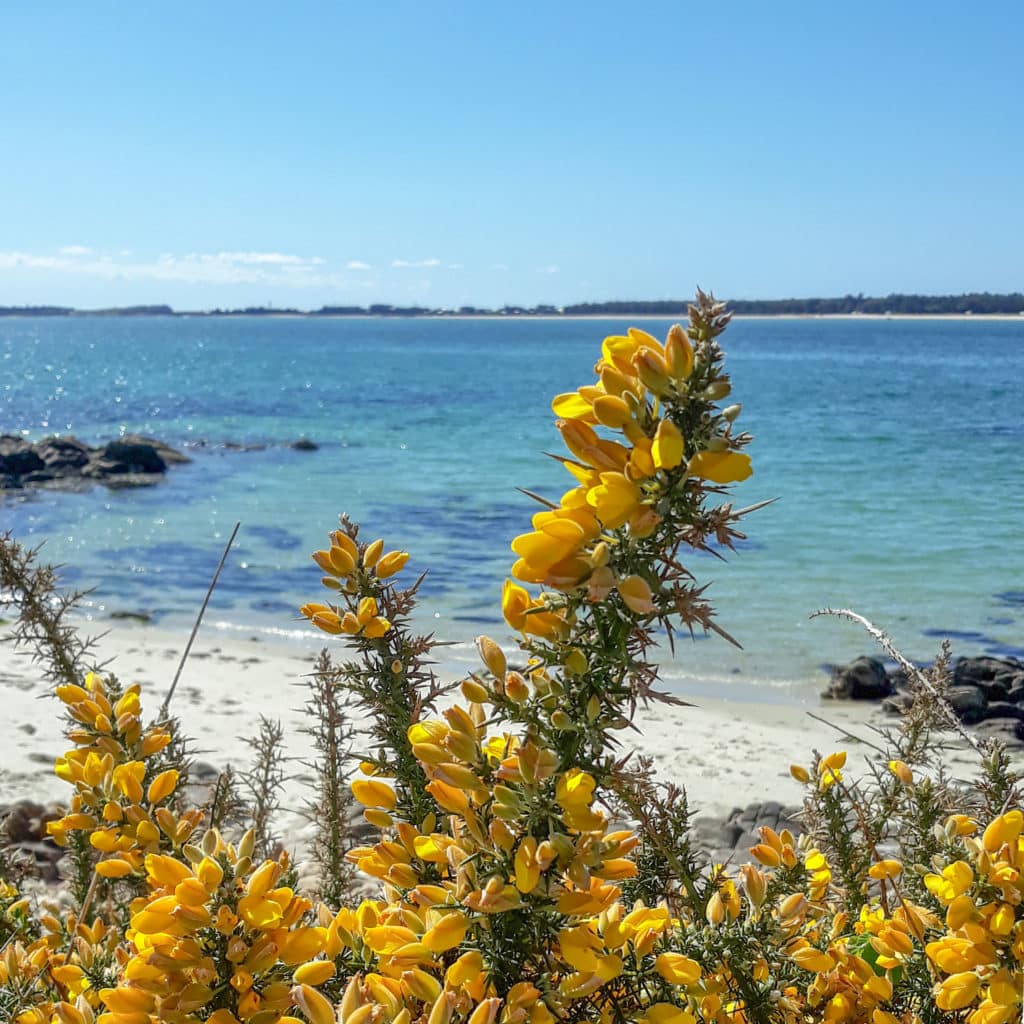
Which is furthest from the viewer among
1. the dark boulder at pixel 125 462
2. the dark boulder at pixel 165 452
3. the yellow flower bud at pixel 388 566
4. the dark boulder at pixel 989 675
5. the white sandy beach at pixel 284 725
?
the dark boulder at pixel 165 452

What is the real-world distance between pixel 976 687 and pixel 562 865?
9.97m

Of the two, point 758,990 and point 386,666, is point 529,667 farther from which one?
point 758,990

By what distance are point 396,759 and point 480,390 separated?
60576 mm

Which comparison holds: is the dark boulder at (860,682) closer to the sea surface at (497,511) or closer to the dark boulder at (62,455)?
the sea surface at (497,511)

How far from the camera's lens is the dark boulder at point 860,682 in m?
10.6

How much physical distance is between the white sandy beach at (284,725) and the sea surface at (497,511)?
2.93ft

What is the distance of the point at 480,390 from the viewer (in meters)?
61.8

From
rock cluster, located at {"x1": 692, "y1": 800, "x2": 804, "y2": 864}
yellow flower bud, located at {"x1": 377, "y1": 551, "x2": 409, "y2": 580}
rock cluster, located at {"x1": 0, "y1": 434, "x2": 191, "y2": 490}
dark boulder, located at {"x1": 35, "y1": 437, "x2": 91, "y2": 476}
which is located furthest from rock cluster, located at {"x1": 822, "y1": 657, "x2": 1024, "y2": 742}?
dark boulder, located at {"x1": 35, "y1": 437, "x2": 91, "y2": 476}

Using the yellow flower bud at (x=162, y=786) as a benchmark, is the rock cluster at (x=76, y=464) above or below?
below

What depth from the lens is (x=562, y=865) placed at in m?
1.13

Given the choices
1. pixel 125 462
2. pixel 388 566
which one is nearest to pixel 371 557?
pixel 388 566

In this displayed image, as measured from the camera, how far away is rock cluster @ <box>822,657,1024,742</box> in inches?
377

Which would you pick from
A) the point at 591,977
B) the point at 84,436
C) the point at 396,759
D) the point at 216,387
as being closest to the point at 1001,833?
the point at 591,977

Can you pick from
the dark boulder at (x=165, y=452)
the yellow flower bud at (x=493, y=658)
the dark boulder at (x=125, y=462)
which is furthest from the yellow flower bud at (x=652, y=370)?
the dark boulder at (x=165, y=452)
